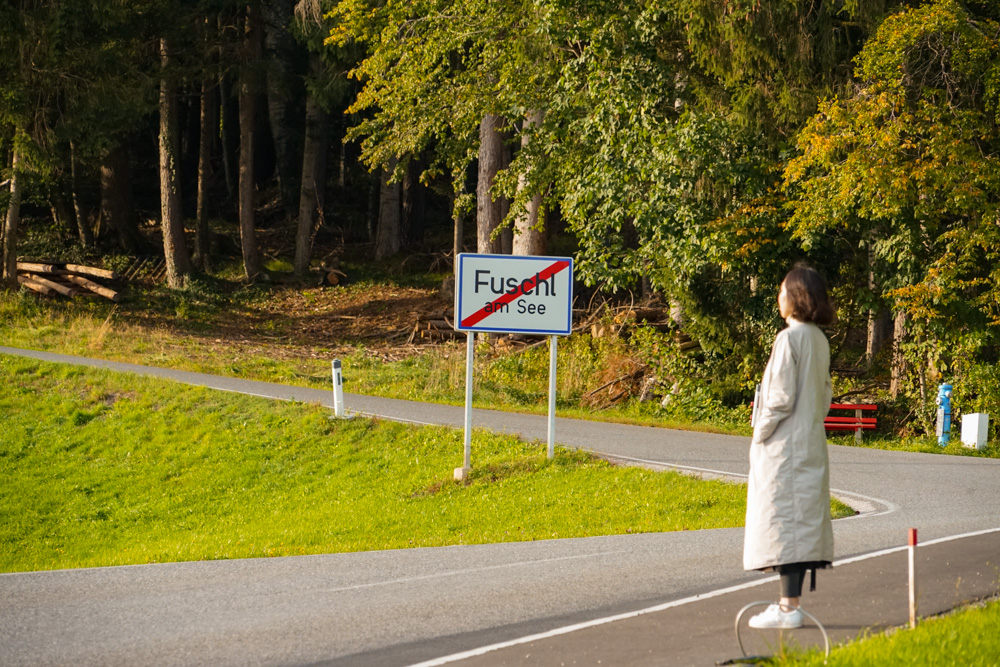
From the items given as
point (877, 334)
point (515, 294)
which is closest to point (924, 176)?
point (515, 294)

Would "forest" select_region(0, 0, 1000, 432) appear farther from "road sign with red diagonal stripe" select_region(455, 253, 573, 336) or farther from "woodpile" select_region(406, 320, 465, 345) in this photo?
"road sign with red diagonal stripe" select_region(455, 253, 573, 336)

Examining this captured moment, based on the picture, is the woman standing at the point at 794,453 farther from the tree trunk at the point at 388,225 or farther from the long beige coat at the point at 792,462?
the tree trunk at the point at 388,225

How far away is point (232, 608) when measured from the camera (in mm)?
7738

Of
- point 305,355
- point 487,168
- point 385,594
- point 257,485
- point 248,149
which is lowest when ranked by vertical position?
point 257,485

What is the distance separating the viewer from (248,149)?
3856 cm

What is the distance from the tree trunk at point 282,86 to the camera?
1464 inches

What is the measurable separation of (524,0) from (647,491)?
39.6 feet

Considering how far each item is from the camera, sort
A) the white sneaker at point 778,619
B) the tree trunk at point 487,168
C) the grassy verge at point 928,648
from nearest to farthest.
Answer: the grassy verge at point 928,648 → the white sneaker at point 778,619 → the tree trunk at point 487,168

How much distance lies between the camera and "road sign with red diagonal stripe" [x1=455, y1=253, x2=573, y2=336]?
13883 millimetres

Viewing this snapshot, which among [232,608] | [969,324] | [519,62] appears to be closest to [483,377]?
[519,62]

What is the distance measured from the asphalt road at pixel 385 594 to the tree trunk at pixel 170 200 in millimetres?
28639

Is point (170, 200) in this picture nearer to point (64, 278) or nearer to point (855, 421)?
point (64, 278)

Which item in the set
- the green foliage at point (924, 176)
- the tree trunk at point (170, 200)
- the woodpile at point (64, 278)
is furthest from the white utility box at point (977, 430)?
the tree trunk at point (170, 200)

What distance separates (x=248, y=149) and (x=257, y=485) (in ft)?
81.3
